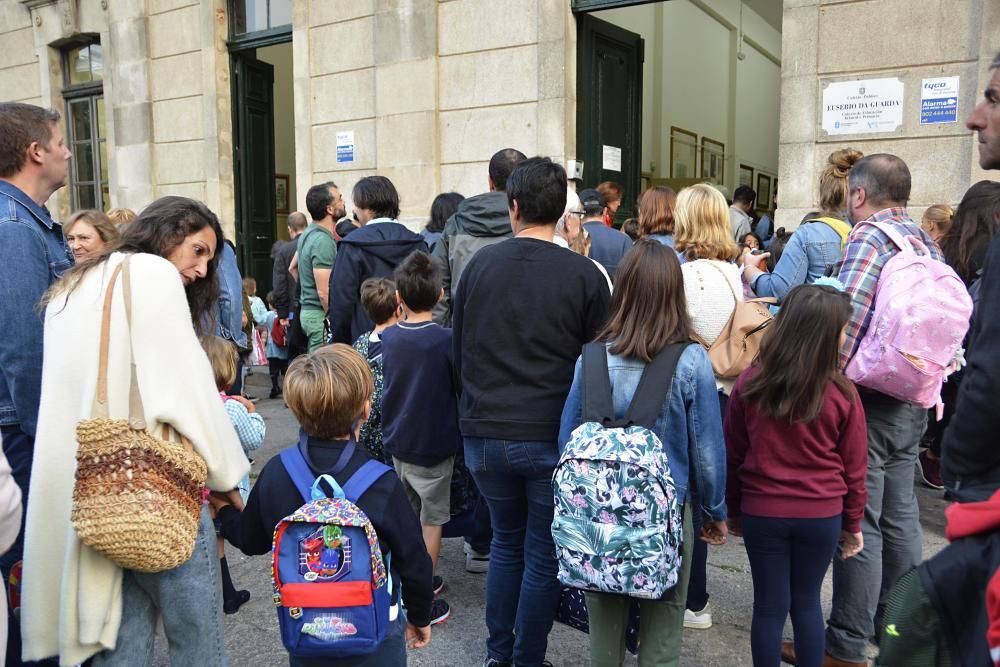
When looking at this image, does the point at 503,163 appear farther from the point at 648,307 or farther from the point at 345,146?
the point at 345,146

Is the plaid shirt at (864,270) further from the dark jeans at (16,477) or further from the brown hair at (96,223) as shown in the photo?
the brown hair at (96,223)

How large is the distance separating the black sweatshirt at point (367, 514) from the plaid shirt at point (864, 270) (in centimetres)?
173

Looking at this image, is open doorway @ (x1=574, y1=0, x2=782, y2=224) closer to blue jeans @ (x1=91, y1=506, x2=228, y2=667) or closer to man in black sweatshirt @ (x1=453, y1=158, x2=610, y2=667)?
man in black sweatshirt @ (x1=453, y1=158, x2=610, y2=667)

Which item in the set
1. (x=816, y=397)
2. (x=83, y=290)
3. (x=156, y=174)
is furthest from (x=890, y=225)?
(x=156, y=174)

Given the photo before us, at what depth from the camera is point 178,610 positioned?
212 centimetres

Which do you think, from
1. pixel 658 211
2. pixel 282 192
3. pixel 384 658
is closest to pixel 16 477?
pixel 384 658

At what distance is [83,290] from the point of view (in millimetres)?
2027

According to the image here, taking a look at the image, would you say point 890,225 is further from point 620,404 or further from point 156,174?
point 156,174

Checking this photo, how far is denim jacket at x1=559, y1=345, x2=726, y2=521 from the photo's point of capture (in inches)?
98.4

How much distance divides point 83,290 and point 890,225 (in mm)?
2736

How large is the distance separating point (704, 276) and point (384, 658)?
2034 millimetres

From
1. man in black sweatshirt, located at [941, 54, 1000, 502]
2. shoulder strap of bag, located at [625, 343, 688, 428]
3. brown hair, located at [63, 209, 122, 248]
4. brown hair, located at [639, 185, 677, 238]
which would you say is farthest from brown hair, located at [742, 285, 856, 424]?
brown hair, located at [63, 209, 122, 248]

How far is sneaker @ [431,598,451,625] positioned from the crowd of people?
0.02 m

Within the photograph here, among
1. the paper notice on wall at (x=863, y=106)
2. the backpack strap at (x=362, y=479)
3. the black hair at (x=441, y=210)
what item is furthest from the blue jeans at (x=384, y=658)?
the paper notice on wall at (x=863, y=106)
